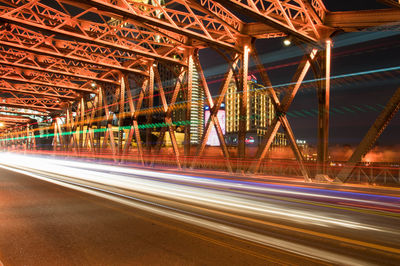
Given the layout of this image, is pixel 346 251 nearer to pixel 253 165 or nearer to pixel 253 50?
pixel 253 165

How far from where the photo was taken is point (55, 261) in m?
4.15

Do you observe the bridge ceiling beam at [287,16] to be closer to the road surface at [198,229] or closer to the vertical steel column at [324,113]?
the vertical steel column at [324,113]

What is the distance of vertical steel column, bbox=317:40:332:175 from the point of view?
14289mm

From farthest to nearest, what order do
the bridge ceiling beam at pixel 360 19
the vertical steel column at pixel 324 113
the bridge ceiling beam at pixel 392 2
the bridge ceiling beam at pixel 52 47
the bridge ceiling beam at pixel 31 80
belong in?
1. the bridge ceiling beam at pixel 31 80
2. the bridge ceiling beam at pixel 52 47
3. the vertical steel column at pixel 324 113
4. the bridge ceiling beam at pixel 360 19
5. the bridge ceiling beam at pixel 392 2

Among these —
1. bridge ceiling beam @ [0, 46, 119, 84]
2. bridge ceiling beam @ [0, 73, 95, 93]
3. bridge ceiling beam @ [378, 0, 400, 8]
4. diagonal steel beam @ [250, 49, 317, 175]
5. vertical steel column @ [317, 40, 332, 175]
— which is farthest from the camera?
bridge ceiling beam @ [0, 73, 95, 93]

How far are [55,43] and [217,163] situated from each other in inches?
611

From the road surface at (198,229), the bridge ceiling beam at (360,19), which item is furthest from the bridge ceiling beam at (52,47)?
the bridge ceiling beam at (360,19)

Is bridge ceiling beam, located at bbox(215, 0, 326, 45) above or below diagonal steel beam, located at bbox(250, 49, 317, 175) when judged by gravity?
above

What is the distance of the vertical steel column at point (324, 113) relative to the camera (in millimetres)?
14289

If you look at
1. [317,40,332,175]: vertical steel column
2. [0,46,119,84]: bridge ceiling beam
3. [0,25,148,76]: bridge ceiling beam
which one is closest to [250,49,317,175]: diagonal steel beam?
[317,40,332,175]: vertical steel column

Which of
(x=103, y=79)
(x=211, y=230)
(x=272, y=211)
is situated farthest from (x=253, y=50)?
(x=103, y=79)

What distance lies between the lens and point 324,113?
1446 centimetres

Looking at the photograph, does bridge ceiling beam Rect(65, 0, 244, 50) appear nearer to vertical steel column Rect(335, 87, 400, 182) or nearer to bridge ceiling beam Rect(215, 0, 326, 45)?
bridge ceiling beam Rect(215, 0, 326, 45)

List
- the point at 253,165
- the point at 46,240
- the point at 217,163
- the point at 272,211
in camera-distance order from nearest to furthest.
A: the point at 46,240, the point at 272,211, the point at 253,165, the point at 217,163
